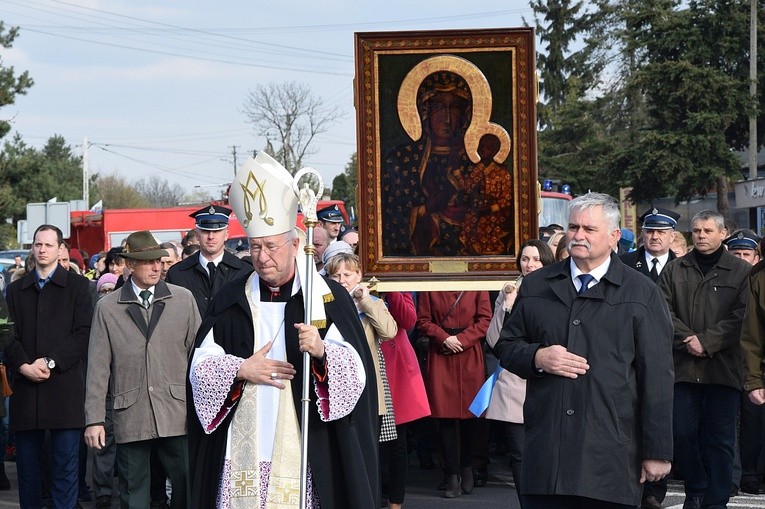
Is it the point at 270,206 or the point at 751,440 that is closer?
the point at 270,206

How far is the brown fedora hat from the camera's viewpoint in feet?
25.7

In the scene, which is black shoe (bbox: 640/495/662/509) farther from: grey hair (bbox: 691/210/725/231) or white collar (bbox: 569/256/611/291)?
white collar (bbox: 569/256/611/291)

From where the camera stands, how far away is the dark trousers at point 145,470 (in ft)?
25.0

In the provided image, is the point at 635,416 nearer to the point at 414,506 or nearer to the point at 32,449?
the point at 414,506

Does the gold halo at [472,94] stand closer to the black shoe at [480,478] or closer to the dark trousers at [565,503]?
the black shoe at [480,478]

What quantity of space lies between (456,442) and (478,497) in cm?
49

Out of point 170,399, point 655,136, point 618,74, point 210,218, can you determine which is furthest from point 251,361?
point 618,74

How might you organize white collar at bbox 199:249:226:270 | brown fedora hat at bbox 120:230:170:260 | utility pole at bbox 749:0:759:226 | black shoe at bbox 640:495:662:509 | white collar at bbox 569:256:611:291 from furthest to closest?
utility pole at bbox 749:0:759:226
white collar at bbox 199:249:226:270
black shoe at bbox 640:495:662:509
brown fedora hat at bbox 120:230:170:260
white collar at bbox 569:256:611:291

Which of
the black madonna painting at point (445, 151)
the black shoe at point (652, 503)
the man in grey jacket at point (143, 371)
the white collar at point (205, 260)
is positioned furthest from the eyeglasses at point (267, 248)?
the black shoe at point (652, 503)

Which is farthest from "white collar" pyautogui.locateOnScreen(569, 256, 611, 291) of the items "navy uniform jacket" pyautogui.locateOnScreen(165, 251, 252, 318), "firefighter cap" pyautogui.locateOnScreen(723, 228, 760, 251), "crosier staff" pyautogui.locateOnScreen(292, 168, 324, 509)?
"firefighter cap" pyautogui.locateOnScreen(723, 228, 760, 251)

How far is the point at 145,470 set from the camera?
7746 millimetres

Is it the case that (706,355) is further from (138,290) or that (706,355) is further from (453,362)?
(138,290)

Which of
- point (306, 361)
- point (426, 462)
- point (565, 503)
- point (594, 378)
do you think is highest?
point (306, 361)

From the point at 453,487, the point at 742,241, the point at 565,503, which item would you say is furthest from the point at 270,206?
the point at 742,241
